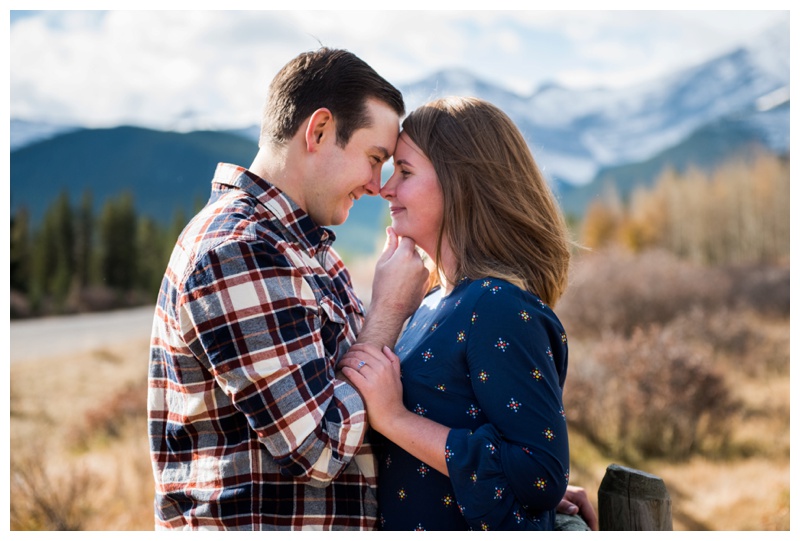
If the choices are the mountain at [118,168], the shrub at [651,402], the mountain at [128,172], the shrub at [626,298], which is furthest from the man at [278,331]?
the mountain at [118,168]

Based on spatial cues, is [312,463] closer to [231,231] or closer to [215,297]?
[215,297]

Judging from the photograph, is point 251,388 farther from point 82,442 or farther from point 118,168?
A: point 118,168

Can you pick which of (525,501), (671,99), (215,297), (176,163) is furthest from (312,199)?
(671,99)

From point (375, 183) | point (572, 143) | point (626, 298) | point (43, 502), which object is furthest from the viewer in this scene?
point (572, 143)

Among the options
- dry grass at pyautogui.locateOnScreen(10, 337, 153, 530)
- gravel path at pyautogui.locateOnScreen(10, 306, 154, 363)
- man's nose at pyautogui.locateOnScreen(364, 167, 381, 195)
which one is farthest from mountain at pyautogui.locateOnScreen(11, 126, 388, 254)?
man's nose at pyautogui.locateOnScreen(364, 167, 381, 195)

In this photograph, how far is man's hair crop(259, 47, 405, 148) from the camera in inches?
96.3

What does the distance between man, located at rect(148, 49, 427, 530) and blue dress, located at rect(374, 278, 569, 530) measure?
6.4 inches

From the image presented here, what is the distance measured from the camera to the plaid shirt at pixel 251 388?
200 centimetres

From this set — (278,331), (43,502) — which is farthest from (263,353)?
(43,502)

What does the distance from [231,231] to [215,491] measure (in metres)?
0.72

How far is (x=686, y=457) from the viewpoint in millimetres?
8336

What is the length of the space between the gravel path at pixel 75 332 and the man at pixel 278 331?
11173 mm

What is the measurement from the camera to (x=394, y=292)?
2479 mm

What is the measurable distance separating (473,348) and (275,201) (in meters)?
0.75
